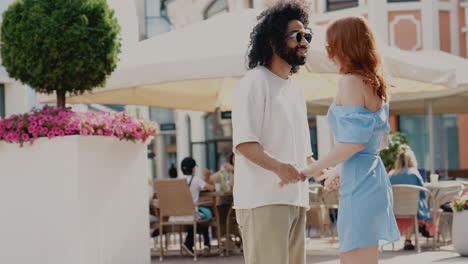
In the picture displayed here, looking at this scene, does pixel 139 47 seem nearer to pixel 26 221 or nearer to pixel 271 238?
pixel 26 221

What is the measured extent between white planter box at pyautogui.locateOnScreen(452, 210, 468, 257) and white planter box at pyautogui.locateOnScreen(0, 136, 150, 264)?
13.5 ft

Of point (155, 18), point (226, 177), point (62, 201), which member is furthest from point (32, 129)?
point (155, 18)

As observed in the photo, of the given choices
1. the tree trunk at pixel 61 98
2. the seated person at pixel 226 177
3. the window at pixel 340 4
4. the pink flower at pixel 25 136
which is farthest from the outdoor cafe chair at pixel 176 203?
the window at pixel 340 4

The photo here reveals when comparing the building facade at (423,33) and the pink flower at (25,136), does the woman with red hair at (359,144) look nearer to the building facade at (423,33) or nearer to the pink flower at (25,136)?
the pink flower at (25,136)

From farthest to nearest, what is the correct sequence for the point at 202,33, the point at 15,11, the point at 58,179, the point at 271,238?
the point at 202,33, the point at 15,11, the point at 58,179, the point at 271,238

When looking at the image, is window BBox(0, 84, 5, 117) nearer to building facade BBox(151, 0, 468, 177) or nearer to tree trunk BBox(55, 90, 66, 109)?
building facade BBox(151, 0, 468, 177)

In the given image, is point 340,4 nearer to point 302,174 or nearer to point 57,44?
point 57,44

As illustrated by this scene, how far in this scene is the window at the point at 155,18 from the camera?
154 feet

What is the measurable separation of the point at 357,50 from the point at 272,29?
427 mm

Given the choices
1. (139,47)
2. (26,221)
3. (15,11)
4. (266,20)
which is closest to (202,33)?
(139,47)

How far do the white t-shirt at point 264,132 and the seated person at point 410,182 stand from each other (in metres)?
7.17

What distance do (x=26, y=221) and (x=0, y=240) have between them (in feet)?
1.21

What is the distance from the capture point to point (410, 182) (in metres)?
11.2

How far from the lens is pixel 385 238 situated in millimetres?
4238
